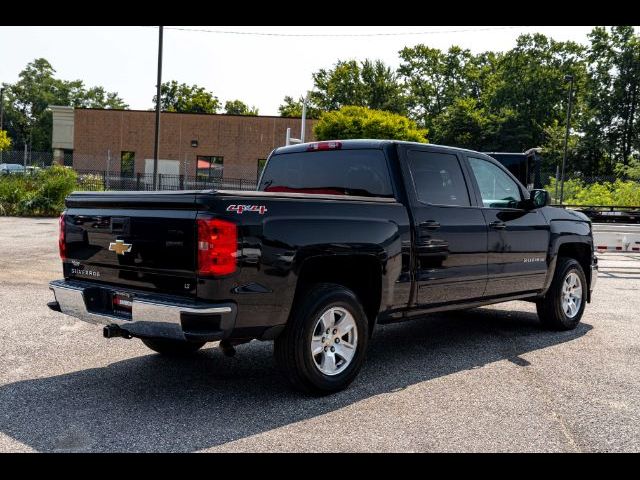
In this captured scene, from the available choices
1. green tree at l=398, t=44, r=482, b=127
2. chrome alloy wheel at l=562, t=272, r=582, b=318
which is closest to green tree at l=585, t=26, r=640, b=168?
green tree at l=398, t=44, r=482, b=127

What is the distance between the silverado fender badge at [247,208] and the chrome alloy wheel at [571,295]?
4.53 m

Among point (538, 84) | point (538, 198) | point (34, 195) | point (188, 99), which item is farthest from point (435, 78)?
point (538, 198)

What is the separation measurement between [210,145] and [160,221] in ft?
137

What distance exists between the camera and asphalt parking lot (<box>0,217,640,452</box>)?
13.4 feet

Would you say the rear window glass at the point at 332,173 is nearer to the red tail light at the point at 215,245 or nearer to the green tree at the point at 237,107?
the red tail light at the point at 215,245

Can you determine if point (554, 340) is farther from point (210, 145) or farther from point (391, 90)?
point (391, 90)

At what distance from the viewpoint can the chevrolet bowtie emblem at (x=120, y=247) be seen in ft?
15.5

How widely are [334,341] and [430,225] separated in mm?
1396

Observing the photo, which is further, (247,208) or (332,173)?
(332,173)

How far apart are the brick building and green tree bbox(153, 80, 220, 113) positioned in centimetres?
4403

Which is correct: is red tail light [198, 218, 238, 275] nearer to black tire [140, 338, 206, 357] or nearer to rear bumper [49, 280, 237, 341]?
rear bumper [49, 280, 237, 341]

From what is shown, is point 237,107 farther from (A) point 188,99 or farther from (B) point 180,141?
(B) point 180,141

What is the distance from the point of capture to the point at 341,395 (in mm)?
5090

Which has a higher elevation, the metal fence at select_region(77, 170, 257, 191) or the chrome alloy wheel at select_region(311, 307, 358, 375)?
the metal fence at select_region(77, 170, 257, 191)
